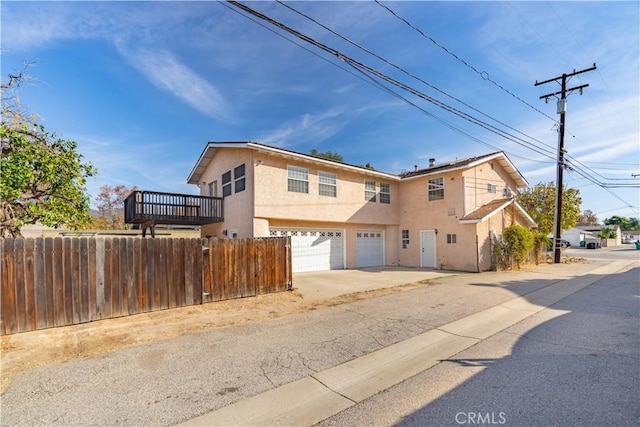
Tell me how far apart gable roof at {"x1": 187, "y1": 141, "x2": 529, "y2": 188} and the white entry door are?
351 centimetres

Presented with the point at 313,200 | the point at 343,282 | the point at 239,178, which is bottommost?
the point at 343,282

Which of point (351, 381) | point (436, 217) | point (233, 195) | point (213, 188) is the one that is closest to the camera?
point (351, 381)

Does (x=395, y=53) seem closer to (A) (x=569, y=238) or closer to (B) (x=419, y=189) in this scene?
(B) (x=419, y=189)

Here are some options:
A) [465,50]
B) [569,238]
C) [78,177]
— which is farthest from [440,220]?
[569,238]

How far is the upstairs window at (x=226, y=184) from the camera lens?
52.1 feet

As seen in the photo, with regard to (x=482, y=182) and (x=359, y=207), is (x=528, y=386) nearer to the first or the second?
(x=359, y=207)

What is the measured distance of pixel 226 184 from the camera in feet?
53.3

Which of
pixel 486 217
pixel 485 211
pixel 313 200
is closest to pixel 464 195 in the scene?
pixel 485 211

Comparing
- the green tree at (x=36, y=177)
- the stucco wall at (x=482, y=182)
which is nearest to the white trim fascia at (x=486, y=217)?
the stucco wall at (x=482, y=182)

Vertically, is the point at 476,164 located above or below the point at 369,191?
above

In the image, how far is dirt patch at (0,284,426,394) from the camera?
15.8ft

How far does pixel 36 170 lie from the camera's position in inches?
314

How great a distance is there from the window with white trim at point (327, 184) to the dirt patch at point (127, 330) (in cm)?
769

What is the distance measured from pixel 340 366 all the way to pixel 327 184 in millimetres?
11971
